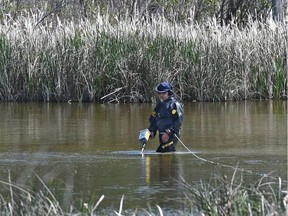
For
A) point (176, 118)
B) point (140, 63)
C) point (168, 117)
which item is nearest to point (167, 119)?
point (168, 117)

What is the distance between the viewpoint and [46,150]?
44.4ft

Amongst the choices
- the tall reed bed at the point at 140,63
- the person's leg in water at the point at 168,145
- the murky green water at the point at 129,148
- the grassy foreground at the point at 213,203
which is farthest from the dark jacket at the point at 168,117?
the tall reed bed at the point at 140,63

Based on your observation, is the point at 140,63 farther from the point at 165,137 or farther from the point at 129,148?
the point at 165,137

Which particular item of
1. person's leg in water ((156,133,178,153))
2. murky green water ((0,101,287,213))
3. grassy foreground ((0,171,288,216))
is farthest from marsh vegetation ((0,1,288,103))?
grassy foreground ((0,171,288,216))

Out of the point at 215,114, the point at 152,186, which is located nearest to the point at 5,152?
the point at 152,186

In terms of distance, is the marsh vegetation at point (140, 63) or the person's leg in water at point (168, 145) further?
the marsh vegetation at point (140, 63)

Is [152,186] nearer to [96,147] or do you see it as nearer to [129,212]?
[129,212]

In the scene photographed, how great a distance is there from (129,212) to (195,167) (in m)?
2.72

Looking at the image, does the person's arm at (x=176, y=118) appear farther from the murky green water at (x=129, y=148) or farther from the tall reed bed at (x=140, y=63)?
the tall reed bed at (x=140, y=63)

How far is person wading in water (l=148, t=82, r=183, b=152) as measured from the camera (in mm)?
13008

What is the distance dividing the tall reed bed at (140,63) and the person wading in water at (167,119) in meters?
7.41

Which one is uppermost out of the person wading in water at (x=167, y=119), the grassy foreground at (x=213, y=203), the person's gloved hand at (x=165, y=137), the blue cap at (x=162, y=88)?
the blue cap at (x=162, y=88)

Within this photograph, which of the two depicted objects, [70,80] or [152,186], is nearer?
[152,186]

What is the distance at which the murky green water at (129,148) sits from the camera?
10.7 metres
